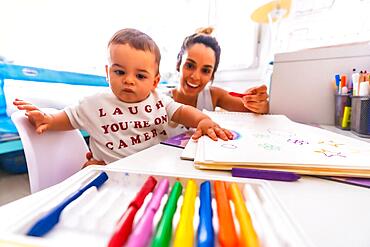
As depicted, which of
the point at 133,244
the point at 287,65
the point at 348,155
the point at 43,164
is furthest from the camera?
the point at 287,65

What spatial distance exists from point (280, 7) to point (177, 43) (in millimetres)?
1073

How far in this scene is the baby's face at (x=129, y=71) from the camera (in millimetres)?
512

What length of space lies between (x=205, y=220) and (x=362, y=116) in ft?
1.76

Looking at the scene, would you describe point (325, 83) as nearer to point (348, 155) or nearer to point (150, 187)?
point (348, 155)

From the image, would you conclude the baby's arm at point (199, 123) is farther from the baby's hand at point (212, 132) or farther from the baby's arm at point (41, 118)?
the baby's arm at point (41, 118)

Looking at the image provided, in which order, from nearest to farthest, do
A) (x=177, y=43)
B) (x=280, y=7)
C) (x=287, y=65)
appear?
(x=287, y=65) → (x=280, y=7) → (x=177, y=43)

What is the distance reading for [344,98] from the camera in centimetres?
61

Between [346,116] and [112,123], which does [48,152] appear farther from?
[346,116]

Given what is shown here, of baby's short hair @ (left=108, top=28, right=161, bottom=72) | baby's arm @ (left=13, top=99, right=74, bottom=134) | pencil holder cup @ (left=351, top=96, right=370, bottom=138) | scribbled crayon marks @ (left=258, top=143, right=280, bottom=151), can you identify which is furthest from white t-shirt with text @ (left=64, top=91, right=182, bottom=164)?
pencil holder cup @ (left=351, top=96, right=370, bottom=138)

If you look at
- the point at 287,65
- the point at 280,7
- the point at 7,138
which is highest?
the point at 280,7

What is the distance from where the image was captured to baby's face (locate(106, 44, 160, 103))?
1.68ft

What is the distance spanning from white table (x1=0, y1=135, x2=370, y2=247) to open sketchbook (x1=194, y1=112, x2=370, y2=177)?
0.02 meters

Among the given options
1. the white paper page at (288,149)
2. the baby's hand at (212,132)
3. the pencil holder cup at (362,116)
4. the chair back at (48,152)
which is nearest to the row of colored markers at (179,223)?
the white paper page at (288,149)

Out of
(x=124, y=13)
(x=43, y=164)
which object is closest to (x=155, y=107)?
(x=43, y=164)
